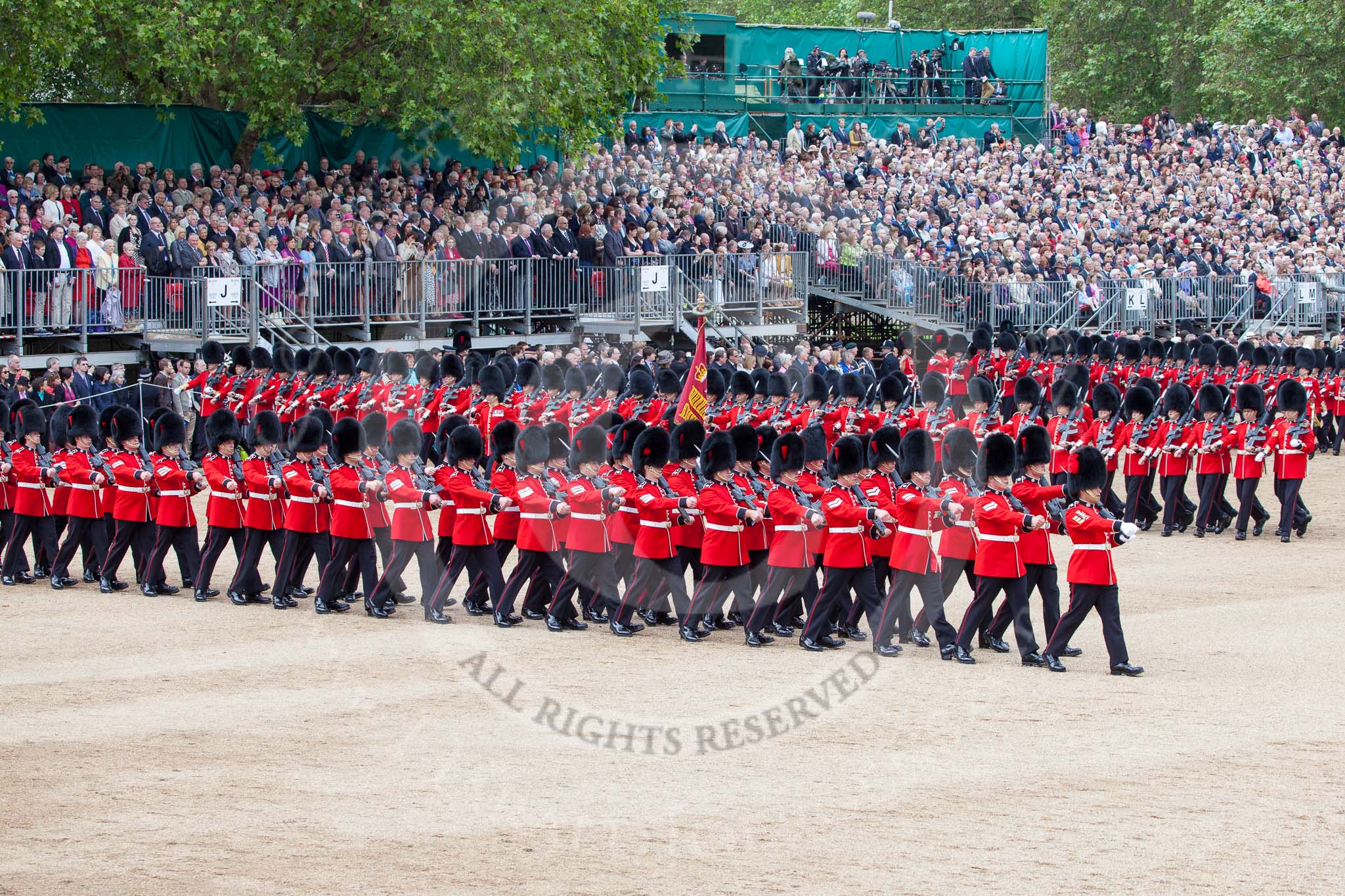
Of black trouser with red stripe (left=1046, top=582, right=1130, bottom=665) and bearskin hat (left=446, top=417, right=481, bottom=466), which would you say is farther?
bearskin hat (left=446, top=417, right=481, bottom=466)

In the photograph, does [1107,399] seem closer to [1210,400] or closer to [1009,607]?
[1210,400]

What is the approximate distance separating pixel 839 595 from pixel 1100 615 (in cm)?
136

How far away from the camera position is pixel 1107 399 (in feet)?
46.1

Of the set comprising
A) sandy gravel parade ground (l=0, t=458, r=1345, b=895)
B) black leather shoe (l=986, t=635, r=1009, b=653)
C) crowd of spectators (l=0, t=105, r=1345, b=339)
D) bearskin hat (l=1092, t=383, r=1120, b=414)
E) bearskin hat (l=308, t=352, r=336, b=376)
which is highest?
crowd of spectators (l=0, t=105, r=1345, b=339)

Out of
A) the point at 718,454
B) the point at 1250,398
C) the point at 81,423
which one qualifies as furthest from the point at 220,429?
the point at 1250,398

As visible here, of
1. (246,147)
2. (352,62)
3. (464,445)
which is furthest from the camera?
(246,147)

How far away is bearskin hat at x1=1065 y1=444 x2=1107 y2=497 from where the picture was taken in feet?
29.5

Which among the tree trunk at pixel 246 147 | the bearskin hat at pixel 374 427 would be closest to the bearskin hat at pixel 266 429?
the bearskin hat at pixel 374 427

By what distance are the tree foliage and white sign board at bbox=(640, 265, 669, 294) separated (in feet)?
5.95

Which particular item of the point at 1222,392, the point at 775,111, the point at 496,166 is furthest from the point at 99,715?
the point at 775,111

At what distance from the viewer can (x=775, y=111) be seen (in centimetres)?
2777

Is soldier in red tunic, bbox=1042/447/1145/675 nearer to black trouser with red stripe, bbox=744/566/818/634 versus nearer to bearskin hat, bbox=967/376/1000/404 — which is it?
black trouser with red stripe, bbox=744/566/818/634

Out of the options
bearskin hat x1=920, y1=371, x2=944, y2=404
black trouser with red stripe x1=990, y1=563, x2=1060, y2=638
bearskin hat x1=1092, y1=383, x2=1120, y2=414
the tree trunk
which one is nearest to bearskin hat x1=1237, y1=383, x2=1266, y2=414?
bearskin hat x1=1092, y1=383, x2=1120, y2=414

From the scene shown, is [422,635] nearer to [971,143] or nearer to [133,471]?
[133,471]
